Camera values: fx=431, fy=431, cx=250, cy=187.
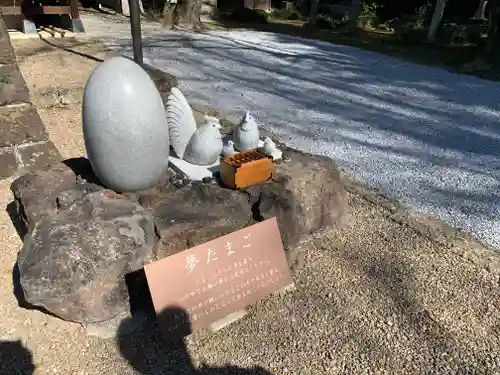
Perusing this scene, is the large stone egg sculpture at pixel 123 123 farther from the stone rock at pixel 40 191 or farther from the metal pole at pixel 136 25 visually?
the metal pole at pixel 136 25

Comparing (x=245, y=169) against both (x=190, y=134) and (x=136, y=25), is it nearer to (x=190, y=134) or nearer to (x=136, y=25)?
(x=190, y=134)

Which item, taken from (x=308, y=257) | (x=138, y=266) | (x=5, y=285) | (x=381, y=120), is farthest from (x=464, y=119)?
(x=5, y=285)

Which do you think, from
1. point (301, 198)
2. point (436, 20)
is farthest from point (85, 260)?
point (436, 20)

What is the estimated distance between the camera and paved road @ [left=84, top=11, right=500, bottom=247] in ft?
13.2

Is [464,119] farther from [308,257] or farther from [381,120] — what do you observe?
[308,257]

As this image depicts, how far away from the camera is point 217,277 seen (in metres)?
2.35

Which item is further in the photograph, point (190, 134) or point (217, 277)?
point (190, 134)

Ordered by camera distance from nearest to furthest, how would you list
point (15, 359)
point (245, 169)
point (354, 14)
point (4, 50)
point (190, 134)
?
point (15, 359) → point (245, 169) → point (190, 134) → point (4, 50) → point (354, 14)

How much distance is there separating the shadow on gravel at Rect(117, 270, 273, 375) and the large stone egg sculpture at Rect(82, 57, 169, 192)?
2.16ft

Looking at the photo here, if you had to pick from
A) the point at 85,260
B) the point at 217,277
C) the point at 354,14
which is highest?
the point at 354,14

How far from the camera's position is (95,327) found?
92.3 inches

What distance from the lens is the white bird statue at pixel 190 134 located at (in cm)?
300

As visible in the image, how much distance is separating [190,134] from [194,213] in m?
0.75

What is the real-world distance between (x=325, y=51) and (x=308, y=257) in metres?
7.72
